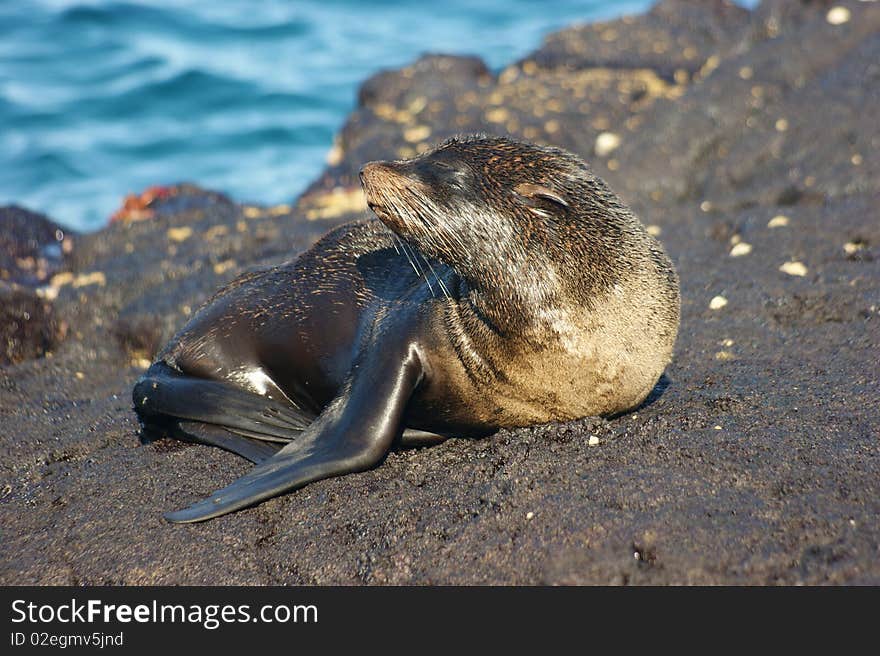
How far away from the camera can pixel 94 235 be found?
9562 mm

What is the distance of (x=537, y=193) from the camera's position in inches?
164

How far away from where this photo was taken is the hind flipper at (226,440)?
4.56 metres

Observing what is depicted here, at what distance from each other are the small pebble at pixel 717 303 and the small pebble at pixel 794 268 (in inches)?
24.2

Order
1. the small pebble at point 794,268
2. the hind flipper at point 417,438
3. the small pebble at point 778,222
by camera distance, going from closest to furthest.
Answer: the hind flipper at point 417,438, the small pebble at point 794,268, the small pebble at point 778,222

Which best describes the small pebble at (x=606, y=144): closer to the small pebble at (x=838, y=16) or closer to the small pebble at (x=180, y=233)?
the small pebble at (x=838, y=16)

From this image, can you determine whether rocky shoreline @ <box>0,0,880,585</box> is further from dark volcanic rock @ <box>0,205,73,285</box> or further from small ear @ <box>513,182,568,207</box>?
small ear @ <box>513,182,568,207</box>

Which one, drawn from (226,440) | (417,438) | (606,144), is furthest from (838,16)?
(226,440)

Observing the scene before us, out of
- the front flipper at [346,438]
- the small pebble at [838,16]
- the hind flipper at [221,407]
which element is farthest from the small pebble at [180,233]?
the small pebble at [838,16]

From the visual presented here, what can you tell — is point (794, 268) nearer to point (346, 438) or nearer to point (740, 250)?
point (740, 250)

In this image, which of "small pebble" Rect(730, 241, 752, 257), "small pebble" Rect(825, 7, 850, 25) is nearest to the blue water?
"small pebble" Rect(825, 7, 850, 25)

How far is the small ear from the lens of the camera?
4176 mm

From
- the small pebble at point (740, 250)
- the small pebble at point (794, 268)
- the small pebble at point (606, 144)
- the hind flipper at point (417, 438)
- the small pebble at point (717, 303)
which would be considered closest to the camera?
the hind flipper at point (417, 438)

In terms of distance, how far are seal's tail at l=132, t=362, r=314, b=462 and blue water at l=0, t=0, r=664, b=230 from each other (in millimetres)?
10674
